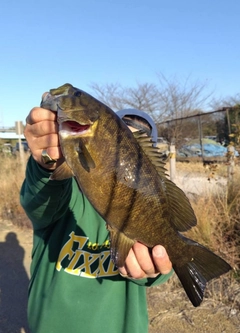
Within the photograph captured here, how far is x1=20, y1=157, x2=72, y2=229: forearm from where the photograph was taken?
1794 millimetres

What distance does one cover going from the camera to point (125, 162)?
5.60 feet

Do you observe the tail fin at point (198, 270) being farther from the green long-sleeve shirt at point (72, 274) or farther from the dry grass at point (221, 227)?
the dry grass at point (221, 227)

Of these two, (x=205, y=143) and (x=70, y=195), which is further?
(x=205, y=143)

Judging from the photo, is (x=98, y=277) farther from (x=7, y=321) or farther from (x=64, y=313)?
(x=7, y=321)

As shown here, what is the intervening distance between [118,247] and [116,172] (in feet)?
1.22

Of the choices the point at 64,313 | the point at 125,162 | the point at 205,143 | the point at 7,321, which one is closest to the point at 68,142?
the point at 125,162

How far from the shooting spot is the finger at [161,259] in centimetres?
173

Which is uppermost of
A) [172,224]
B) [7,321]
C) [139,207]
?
[139,207]

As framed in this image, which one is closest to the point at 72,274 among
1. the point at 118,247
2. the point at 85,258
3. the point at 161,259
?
the point at 85,258

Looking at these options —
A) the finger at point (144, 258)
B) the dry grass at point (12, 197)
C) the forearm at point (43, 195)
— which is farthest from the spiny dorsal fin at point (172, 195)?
the dry grass at point (12, 197)

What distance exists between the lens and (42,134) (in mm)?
1651

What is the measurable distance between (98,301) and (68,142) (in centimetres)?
96

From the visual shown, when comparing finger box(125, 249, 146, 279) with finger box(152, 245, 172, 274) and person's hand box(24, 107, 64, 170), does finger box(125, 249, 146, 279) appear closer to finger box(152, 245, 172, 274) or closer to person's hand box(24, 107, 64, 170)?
finger box(152, 245, 172, 274)

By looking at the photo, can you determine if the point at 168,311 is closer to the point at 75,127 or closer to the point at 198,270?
the point at 198,270
